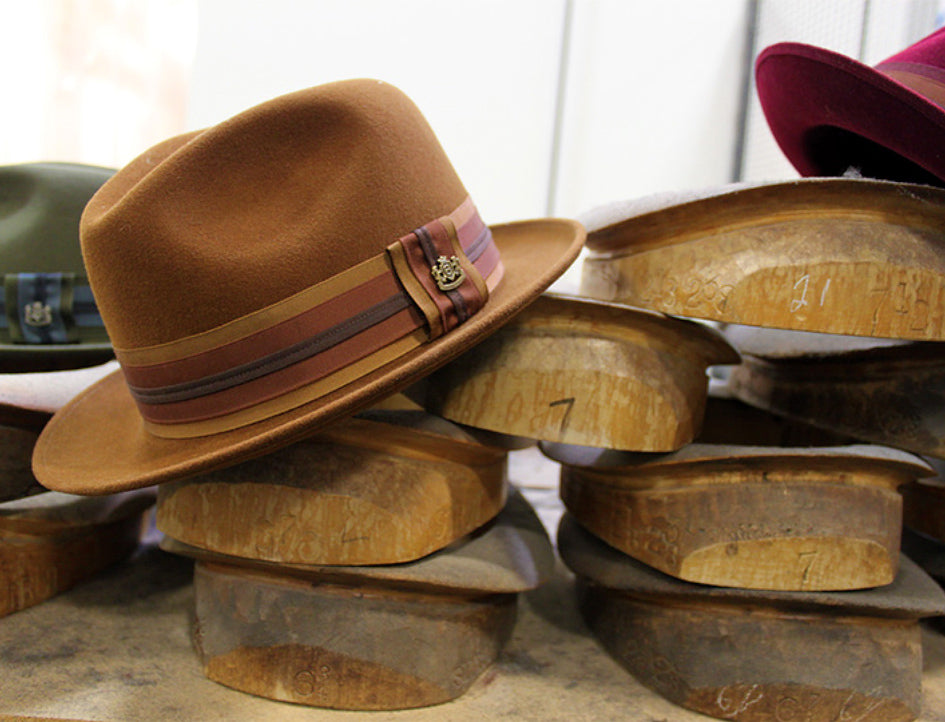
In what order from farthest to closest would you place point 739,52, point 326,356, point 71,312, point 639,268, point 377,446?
point 739,52
point 71,312
point 639,268
point 377,446
point 326,356

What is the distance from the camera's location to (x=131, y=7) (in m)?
2.19

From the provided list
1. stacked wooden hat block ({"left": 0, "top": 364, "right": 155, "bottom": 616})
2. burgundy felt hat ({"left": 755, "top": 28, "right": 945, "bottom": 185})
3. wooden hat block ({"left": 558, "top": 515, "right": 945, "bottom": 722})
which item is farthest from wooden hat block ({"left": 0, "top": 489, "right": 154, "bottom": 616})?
burgundy felt hat ({"left": 755, "top": 28, "right": 945, "bottom": 185})

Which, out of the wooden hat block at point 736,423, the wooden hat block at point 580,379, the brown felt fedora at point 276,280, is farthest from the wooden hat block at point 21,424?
the wooden hat block at point 736,423

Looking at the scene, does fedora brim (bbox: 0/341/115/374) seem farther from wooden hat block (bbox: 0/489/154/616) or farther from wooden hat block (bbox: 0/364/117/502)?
wooden hat block (bbox: 0/489/154/616)

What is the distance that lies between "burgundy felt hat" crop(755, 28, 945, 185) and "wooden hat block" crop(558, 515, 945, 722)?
642 mm

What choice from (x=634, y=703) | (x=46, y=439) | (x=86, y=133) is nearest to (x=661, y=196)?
(x=634, y=703)

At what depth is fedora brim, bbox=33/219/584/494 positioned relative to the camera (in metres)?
0.78

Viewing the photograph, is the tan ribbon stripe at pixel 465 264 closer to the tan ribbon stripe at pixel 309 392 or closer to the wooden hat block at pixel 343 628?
the tan ribbon stripe at pixel 309 392

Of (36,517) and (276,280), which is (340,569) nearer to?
(276,280)

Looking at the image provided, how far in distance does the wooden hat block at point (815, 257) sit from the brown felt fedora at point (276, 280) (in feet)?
0.80

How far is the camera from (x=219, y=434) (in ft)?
2.73

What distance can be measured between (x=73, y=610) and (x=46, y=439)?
0.32 metres

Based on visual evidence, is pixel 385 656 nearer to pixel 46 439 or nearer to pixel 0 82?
pixel 46 439

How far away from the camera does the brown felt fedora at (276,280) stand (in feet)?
2.53
